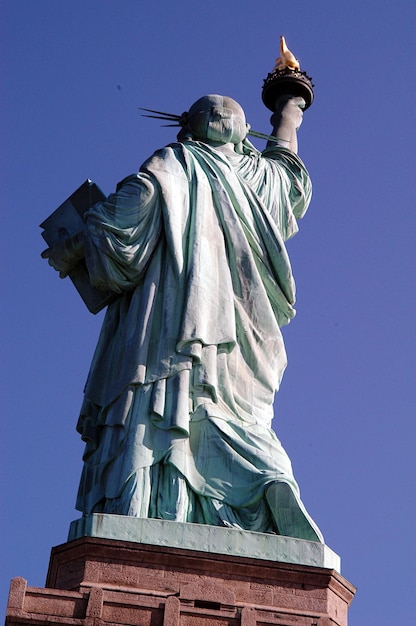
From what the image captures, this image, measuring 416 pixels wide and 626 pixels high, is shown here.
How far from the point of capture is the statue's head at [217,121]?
19.0m

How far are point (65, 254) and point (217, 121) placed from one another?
2846 mm

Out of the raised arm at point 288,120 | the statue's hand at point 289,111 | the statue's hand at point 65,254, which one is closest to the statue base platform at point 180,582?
the statue's hand at point 65,254

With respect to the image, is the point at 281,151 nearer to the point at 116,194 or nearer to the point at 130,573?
the point at 116,194

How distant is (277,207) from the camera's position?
19047 mm

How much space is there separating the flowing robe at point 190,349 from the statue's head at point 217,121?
1.31 ft

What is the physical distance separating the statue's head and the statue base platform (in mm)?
6146

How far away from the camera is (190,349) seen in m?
16.4

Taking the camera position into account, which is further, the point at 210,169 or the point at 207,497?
the point at 210,169

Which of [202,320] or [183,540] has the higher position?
[202,320]

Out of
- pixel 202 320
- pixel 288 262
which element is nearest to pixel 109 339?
pixel 202 320

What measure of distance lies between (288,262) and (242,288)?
789mm

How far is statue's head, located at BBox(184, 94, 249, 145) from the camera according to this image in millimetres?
18984

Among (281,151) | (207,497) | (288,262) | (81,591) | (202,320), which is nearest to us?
(81,591)

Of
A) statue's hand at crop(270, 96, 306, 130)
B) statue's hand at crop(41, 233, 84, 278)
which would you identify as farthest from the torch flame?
statue's hand at crop(41, 233, 84, 278)
